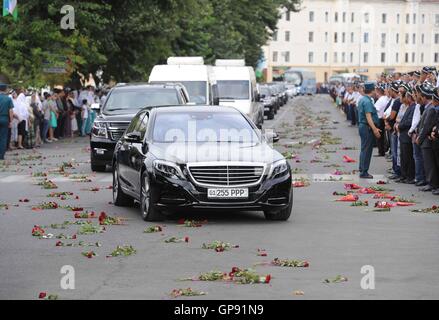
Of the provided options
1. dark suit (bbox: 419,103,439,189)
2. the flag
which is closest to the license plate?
dark suit (bbox: 419,103,439,189)

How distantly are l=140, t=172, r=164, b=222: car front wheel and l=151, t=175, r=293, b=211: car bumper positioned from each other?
15cm

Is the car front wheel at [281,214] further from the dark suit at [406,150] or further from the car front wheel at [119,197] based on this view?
the dark suit at [406,150]

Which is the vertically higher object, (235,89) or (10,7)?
(10,7)

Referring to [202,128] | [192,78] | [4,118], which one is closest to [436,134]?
[202,128]

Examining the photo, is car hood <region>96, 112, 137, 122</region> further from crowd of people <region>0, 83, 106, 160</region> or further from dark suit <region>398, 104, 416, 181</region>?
dark suit <region>398, 104, 416, 181</region>

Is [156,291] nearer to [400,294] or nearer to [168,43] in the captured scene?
[400,294]

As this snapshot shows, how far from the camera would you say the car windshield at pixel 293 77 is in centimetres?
16125

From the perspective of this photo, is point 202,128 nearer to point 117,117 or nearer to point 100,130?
point 117,117

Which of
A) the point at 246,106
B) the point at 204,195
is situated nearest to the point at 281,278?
the point at 204,195

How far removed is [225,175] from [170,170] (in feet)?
2.29

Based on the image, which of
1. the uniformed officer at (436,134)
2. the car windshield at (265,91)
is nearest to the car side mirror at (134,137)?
the uniformed officer at (436,134)

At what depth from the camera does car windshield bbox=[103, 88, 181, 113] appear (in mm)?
26422

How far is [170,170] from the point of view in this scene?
15.9 meters

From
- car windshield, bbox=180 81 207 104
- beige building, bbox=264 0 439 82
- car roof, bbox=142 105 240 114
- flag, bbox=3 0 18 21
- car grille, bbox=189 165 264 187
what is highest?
flag, bbox=3 0 18 21
